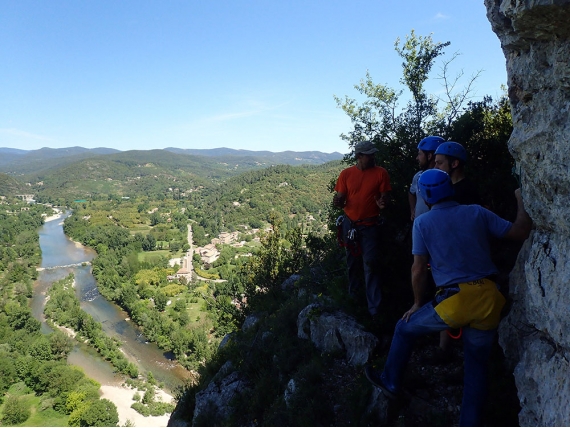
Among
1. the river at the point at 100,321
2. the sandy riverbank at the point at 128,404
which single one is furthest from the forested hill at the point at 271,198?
the sandy riverbank at the point at 128,404

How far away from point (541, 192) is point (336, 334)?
313 centimetres

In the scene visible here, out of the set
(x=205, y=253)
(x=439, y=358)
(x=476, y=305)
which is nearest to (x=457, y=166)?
(x=476, y=305)

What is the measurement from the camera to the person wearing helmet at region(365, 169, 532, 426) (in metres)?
2.49

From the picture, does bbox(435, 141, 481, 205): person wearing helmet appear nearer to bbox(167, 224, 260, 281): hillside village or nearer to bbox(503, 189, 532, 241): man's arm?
A: bbox(503, 189, 532, 241): man's arm

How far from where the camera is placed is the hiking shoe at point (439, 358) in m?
3.75

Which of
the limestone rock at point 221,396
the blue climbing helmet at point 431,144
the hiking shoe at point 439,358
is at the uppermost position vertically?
the blue climbing helmet at point 431,144

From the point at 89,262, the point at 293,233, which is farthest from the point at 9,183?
the point at 293,233

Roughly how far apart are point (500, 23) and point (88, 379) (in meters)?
42.2

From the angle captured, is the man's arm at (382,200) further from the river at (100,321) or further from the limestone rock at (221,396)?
the river at (100,321)

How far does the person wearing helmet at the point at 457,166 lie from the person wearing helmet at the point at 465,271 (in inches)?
22.8

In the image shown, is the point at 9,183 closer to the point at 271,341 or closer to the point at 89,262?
the point at 89,262

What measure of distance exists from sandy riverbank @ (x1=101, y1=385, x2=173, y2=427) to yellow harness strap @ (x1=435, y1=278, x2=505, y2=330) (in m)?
32.9

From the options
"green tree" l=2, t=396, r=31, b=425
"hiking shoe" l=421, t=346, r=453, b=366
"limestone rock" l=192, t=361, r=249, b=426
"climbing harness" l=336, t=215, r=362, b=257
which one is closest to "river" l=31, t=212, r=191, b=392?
"green tree" l=2, t=396, r=31, b=425

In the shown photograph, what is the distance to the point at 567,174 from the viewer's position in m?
2.31
